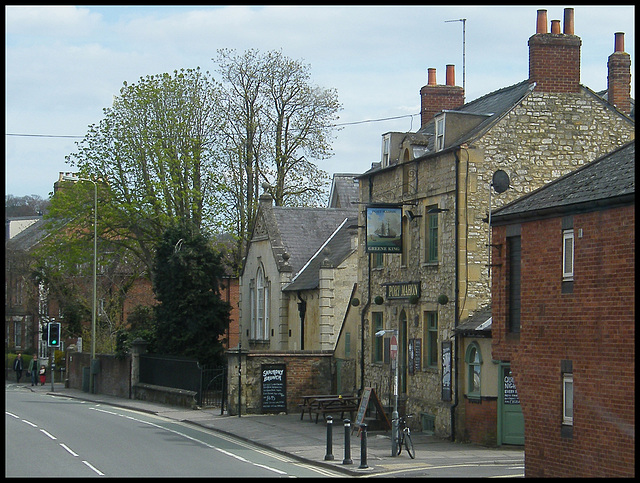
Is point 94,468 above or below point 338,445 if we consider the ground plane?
above

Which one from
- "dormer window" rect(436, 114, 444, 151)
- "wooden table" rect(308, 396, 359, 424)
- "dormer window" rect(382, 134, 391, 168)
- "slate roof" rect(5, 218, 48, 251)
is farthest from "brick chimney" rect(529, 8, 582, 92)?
"slate roof" rect(5, 218, 48, 251)

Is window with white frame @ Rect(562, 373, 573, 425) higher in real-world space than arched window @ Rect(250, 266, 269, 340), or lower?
lower

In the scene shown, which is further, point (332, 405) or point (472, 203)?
point (332, 405)

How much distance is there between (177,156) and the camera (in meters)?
50.5

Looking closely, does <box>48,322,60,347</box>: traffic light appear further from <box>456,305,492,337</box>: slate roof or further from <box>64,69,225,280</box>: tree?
<box>456,305,492,337</box>: slate roof

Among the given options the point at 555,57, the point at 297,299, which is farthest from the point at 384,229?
the point at 297,299

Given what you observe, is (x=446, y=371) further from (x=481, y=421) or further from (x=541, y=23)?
(x=541, y=23)

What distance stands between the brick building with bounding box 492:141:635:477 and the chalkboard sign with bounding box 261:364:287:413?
14.8 meters

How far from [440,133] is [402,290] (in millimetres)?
5156

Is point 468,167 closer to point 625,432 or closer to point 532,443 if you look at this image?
point 532,443

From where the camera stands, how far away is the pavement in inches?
837

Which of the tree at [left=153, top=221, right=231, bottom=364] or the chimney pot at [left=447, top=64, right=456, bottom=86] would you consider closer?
the chimney pot at [left=447, top=64, right=456, bottom=86]

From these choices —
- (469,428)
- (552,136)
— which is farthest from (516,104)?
(469,428)

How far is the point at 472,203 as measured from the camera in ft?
87.6
